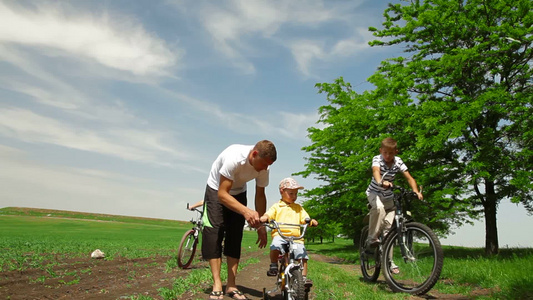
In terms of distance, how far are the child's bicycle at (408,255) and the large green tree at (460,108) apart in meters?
7.58

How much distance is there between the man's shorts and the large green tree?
934 cm

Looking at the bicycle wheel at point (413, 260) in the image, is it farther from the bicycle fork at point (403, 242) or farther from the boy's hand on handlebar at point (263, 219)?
the boy's hand on handlebar at point (263, 219)

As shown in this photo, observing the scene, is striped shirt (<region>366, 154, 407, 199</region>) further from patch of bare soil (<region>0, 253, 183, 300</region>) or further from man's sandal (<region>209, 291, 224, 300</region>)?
patch of bare soil (<region>0, 253, 183, 300</region>)

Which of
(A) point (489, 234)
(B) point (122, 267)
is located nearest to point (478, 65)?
(A) point (489, 234)

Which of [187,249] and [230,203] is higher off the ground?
[230,203]

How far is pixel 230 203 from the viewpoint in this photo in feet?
16.0

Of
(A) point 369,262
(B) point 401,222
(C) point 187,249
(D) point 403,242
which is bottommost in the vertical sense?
(C) point 187,249

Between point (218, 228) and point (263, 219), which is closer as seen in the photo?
point (263, 219)

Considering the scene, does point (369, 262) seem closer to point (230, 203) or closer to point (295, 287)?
point (295, 287)

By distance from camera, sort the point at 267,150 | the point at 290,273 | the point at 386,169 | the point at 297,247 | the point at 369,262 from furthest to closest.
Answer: the point at 369,262, the point at 386,169, the point at 297,247, the point at 267,150, the point at 290,273

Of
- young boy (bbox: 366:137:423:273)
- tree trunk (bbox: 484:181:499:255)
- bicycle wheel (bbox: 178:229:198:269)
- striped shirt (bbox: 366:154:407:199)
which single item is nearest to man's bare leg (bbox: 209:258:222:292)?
young boy (bbox: 366:137:423:273)

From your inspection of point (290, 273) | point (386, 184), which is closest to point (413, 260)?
point (386, 184)

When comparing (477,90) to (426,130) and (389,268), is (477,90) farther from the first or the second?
(389,268)

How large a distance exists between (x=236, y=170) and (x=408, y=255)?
285 centimetres
